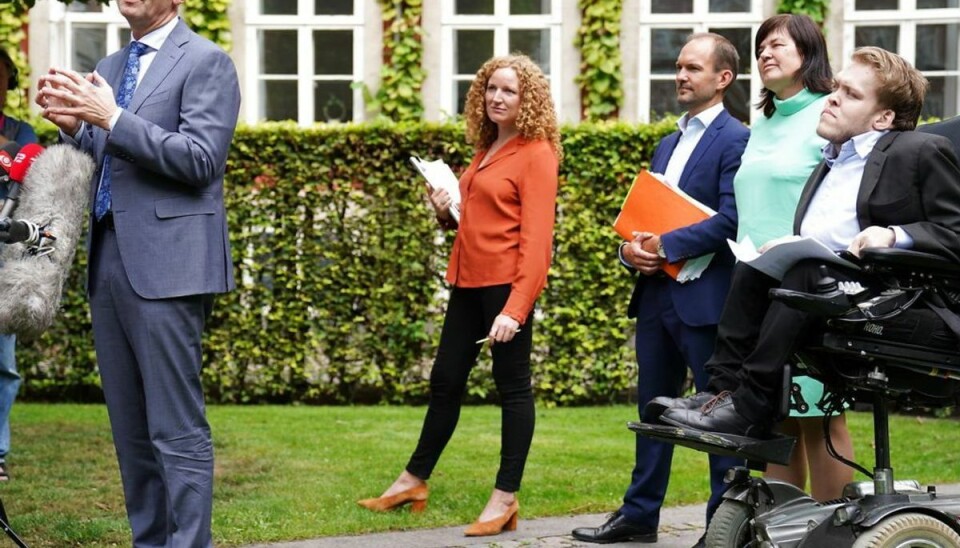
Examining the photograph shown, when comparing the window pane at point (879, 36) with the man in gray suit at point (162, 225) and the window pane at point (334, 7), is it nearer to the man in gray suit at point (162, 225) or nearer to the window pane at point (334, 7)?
the window pane at point (334, 7)

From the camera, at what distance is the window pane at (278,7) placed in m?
12.4

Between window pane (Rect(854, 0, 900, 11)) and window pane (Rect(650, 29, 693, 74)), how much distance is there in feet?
5.01

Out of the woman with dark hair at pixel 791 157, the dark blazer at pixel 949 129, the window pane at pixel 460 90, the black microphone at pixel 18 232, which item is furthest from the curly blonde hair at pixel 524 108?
the window pane at pixel 460 90

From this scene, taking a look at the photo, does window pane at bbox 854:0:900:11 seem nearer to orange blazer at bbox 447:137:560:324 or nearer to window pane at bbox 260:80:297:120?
window pane at bbox 260:80:297:120

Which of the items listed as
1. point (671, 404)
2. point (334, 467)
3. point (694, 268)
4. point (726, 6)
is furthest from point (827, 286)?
point (726, 6)

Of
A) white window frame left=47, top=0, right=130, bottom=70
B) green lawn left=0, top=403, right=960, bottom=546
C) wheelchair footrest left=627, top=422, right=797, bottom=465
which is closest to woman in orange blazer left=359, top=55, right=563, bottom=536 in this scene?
green lawn left=0, top=403, right=960, bottom=546

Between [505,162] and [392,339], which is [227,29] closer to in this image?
[392,339]

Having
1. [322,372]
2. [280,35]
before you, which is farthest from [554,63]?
[322,372]

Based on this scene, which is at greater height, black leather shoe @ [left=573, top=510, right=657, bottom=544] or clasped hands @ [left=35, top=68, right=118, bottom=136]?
clasped hands @ [left=35, top=68, right=118, bottom=136]

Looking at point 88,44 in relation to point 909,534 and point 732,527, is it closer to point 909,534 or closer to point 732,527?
point 732,527

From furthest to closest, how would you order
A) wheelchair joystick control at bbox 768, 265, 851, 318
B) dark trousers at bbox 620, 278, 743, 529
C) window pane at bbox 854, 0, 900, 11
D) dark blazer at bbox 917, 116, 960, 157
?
window pane at bbox 854, 0, 900, 11, dark trousers at bbox 620, 278, 743, 529, dark blazer at bbox 917, 116, 960, 157, wheelchair joystick control at bbox 768, 265, 851, 318

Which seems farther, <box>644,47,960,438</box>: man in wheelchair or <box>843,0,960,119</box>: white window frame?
<box>843,0,960,119</box>: white window frame

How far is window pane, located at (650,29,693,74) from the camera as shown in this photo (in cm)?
1221

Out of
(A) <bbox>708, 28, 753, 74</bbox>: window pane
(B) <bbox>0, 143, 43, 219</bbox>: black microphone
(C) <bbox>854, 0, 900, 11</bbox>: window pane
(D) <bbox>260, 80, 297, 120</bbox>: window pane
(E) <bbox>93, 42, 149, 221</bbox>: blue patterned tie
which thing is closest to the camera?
(B) <bbox>0, 143, 43, 219</bbox>: black microphone
